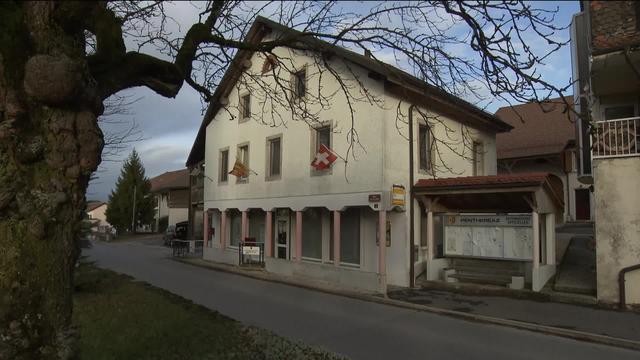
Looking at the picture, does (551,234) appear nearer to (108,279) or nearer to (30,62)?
(108,279)

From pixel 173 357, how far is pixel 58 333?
2.45m

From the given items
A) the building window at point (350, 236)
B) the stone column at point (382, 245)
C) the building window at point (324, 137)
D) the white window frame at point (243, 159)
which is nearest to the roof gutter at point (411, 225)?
the stone column at point (382, 245)

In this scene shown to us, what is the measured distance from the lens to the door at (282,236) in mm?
21422

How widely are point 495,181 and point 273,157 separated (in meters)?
10.2

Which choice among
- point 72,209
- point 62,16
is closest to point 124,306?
point 72,209

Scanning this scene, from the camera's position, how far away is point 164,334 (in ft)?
23.0

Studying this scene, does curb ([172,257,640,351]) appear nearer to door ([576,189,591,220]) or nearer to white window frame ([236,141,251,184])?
white window frame ([236,141,251,184])

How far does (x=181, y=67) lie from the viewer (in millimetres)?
5273

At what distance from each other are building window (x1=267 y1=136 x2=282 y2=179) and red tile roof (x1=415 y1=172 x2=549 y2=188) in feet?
23.7

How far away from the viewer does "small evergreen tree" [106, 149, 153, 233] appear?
54.6 m

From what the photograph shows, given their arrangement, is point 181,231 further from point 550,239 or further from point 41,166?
point 41,166

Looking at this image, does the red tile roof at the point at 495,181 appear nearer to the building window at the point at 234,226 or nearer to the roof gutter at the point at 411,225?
the roof gutter at the point at 411,225

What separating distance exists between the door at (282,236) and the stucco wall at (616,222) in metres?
12.3

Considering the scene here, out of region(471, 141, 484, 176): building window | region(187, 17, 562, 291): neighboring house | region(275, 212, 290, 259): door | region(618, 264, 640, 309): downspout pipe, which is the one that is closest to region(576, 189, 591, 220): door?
region(187, 17, 562, 291): neighboring house
